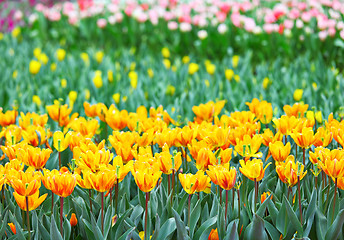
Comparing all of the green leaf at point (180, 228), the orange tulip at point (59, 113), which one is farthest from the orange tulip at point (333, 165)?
the orange tulip at point (59, 113)

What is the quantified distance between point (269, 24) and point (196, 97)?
2392 mm

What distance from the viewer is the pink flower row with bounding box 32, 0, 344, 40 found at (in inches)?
213

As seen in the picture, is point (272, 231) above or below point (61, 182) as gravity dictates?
below

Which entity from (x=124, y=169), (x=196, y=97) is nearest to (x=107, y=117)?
(x=124, y=169)

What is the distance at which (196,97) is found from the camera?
3549 millimetres

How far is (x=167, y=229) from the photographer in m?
1.71

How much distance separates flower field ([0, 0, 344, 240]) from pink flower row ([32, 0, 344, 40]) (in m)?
0.03

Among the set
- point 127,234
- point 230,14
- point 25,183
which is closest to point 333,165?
point 127,234

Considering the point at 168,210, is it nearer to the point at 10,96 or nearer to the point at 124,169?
the point at 124,169

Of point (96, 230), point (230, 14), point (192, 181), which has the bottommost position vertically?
point (96, 230)

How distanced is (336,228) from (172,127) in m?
1.23

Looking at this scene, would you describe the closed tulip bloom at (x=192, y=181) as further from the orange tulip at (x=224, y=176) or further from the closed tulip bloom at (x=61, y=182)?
the closed tulip bloom at (x=61, y=182)

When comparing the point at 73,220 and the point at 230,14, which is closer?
the point at 73,220

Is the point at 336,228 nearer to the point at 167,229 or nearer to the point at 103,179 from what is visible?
the point at 167,229
